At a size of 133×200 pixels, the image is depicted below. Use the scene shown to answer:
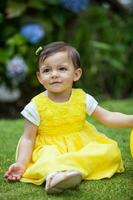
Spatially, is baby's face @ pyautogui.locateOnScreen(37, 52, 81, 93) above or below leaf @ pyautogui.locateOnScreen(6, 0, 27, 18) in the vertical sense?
above

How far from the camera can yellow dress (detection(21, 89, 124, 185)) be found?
8.82ft

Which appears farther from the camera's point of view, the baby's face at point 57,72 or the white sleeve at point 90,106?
the white sleeve at point 90,106

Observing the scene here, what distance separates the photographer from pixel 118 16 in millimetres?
6746

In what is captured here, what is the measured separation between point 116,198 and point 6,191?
496mm

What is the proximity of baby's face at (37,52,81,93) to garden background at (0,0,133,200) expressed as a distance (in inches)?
85.0

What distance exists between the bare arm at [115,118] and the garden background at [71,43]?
206 centimetres

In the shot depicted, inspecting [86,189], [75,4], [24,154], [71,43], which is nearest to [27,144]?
[24,154]

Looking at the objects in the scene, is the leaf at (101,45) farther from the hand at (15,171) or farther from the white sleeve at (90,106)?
the hand at (15,171)

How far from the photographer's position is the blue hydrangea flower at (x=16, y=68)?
18.3ft

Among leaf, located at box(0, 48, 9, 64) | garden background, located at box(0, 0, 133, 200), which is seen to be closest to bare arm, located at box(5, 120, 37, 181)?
garden background, located at box(0, 0, 133, 200)

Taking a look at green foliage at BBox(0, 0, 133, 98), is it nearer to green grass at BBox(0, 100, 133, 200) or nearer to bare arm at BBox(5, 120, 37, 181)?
green grass at BBox(0, 100, 133, 200)

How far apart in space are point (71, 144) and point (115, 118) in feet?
0.84

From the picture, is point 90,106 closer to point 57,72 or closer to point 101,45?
point 57,72

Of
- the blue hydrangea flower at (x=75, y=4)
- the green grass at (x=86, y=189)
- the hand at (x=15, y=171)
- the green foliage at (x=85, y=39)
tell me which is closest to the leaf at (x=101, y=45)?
the green foliage at (x=85, y=39)
